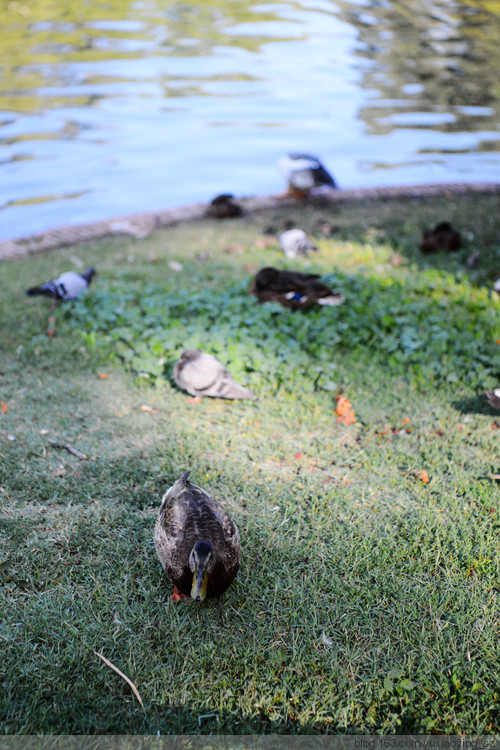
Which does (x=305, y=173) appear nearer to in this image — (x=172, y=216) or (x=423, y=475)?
(x=172, y=216)

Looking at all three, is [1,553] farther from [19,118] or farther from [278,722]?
[19,118]

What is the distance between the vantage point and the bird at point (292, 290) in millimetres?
4781

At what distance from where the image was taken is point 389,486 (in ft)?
10.2

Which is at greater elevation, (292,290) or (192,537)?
A: (192,537)

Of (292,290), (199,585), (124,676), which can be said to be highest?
(199,585)

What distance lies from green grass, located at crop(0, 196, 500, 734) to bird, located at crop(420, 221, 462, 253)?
74cm

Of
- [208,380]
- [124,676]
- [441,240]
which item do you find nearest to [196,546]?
[124,676]

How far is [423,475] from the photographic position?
315 cm

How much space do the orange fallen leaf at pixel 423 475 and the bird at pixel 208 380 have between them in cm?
117

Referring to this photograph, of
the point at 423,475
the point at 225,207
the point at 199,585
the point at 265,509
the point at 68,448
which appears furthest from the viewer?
the point at 225,207

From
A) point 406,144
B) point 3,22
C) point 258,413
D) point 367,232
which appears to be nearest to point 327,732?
point 258,413

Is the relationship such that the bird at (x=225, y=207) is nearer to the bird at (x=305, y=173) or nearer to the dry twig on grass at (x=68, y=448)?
the bird at (x=305, y=173)

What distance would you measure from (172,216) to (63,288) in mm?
3272

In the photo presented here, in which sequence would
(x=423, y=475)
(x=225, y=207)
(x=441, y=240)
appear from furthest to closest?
1. (x=225, y=207)
2. (x=441, y=240)
3. (x=423, y=475)
